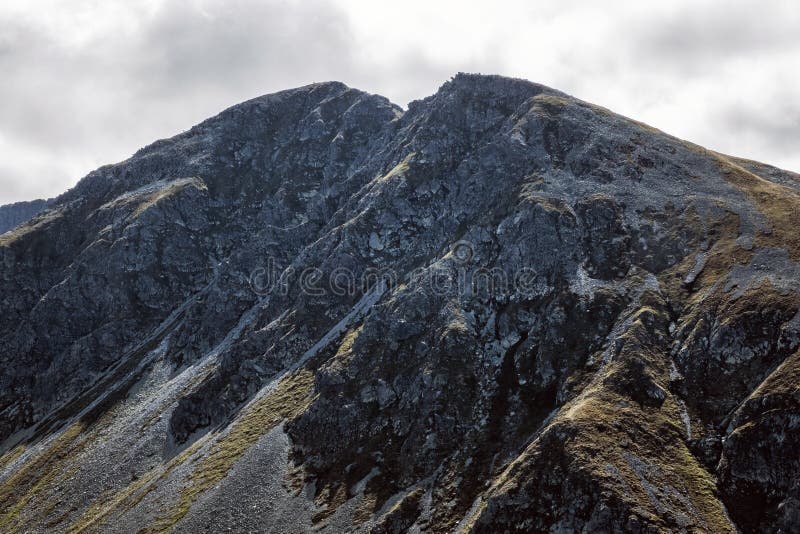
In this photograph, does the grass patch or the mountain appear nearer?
the mountain

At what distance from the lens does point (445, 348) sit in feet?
271

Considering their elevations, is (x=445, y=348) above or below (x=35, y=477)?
below

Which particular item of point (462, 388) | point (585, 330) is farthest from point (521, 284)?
point (462, 388)

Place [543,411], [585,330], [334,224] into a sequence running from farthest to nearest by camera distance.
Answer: [334,224], [585,330], [543,411]

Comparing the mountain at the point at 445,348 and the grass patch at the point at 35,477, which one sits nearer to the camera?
the mountain at the point at 445,348

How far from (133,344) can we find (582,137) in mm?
128296

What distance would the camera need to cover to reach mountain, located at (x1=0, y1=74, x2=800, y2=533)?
56062 millimetres

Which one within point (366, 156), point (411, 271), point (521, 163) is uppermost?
point (366, 156)

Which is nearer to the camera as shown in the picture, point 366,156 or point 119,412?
point 119,412

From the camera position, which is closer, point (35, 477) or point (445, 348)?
point (445, 348)

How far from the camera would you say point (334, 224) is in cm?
13875

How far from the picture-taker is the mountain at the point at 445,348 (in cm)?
5606

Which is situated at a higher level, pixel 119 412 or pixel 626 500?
pixel 119 412

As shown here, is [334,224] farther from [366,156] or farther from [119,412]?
[119,412]
